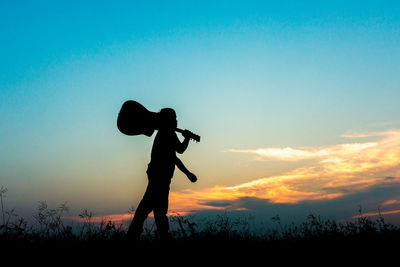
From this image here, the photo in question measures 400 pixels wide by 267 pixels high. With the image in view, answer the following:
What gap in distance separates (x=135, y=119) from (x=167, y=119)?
61 centimetres

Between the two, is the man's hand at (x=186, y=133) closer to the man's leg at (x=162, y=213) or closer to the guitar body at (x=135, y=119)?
the guitar body at (x=135, y=119)

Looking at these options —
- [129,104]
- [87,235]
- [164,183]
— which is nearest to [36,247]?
[87,235]

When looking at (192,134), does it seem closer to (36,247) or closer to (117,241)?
(117,241)

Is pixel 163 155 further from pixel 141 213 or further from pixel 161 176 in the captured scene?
pixel 141 213

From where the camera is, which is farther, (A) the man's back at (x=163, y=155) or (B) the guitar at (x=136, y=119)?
(B) the guitar at (x=136, y=119)

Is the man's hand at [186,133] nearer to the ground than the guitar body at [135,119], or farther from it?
nearer to the ground

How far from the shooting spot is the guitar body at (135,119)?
6312mm

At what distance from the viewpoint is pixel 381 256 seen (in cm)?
575

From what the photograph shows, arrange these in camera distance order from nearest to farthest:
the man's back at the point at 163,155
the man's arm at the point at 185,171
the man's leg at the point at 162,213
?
1. the man's leg at the point at 162,213
2. the man's back at the point at 163,155
3. the man's arm at the point at 185,171

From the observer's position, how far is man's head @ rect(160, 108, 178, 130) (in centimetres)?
621

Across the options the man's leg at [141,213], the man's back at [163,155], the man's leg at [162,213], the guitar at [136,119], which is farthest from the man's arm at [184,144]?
the man's leg at [141,213]

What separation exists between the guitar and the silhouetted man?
0.72ft

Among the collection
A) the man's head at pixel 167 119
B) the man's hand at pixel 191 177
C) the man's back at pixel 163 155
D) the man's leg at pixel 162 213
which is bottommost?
the man's leg at pixel 162 213

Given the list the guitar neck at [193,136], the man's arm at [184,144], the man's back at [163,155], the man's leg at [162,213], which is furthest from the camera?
the guitar neck at [193,136]
